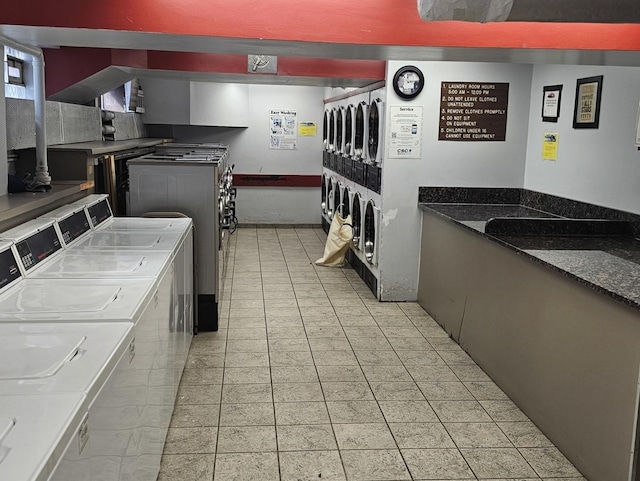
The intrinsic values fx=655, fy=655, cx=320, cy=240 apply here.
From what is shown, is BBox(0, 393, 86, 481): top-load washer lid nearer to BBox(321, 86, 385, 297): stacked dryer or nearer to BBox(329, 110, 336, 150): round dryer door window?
BBox(321, 86, 385, 297): stacked dryer

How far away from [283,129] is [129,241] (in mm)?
6658

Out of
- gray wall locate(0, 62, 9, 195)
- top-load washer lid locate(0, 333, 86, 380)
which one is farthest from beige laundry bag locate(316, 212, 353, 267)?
top-load washer lid locate(0, 333, 86, 380)

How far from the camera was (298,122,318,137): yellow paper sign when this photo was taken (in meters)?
10.0

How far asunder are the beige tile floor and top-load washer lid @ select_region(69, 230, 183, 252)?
910 mm

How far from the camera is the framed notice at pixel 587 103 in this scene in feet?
15.2

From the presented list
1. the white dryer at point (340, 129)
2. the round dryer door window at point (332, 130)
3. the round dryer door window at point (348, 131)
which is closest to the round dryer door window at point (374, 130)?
the round dryer door window at point (348, 131)

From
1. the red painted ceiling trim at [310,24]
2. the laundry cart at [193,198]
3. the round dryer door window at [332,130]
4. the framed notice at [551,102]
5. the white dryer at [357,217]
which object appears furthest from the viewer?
the round dryer door window at [332,130]

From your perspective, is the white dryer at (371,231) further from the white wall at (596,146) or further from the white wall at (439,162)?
the white wall at (596,146)

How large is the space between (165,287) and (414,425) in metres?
1.52

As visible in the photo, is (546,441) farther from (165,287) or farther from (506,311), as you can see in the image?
(165,287)

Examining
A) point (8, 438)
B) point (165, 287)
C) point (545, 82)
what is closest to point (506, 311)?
point (165, 287)

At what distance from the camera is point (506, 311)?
3.98 m

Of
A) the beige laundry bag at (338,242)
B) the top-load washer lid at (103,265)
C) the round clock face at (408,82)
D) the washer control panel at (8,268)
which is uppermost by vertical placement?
the round clock face at (408,82)

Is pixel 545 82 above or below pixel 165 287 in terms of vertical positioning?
above
